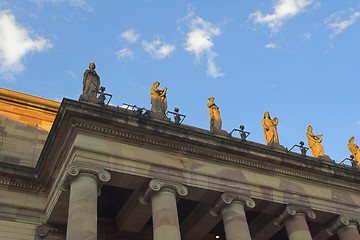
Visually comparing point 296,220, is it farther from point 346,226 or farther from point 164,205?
point 164,205

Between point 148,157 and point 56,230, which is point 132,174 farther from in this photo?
point 56,230

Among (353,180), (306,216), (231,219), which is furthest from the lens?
(353,180)

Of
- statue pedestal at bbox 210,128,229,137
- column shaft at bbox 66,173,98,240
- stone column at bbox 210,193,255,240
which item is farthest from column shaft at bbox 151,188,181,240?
statue pedestal at bbox 210,128,229,137

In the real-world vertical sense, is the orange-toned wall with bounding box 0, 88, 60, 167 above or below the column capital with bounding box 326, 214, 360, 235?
above

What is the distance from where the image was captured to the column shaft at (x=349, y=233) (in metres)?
30.6

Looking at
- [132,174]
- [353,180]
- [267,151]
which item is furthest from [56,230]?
[353,180]

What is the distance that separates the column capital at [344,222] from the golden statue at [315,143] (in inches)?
Result: 188

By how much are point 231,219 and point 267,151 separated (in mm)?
5229

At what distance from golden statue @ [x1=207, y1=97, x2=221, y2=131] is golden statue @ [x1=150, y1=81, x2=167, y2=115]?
3244 mm

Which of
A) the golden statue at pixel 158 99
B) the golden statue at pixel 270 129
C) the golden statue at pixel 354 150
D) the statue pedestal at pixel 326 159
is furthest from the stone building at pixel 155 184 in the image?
the golden statue at pixel 354 150

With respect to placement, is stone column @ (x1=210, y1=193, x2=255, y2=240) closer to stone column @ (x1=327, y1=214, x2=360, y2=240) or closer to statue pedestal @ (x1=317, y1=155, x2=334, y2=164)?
stone column @ (x1=327, y1=214, x2=360, y2=240)

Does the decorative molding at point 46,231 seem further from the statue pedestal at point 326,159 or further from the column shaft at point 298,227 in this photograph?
the statue pedestal at point 326,159

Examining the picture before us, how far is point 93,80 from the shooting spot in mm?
30094

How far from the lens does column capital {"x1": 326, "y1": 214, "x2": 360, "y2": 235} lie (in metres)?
31.1
